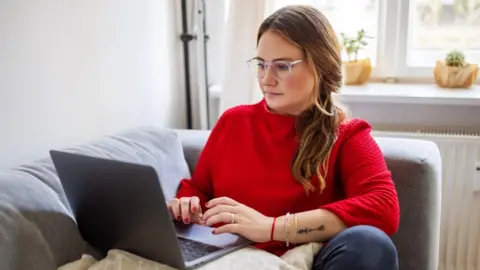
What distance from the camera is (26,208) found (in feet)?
3.72

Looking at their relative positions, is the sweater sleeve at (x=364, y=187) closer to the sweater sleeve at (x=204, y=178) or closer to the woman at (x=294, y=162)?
the woman at (x=294, y=162)

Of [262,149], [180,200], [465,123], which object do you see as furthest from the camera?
[465,123]

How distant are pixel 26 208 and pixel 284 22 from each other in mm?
721

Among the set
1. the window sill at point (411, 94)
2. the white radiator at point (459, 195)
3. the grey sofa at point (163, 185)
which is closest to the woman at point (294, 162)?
the grey sofa at point (163, 185)

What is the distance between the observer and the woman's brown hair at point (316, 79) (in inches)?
54.4

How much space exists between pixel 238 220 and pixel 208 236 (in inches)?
3.0

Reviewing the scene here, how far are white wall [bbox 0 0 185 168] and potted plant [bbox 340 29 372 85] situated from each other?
68 centimetres

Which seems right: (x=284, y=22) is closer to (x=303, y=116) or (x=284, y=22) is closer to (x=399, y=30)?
(x=303, y=116)

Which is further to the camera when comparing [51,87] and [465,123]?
[465,123]

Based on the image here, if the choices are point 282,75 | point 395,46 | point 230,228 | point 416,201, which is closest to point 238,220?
point 230,228

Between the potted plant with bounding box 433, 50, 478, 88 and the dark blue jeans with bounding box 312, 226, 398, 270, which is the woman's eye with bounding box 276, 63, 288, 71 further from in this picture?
the potted plant with bounding box 433, 50, 478, 88

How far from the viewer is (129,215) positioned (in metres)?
1.09

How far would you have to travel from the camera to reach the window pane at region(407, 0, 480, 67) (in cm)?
218

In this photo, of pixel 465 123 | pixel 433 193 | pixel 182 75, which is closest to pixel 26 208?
pixel 433 193
